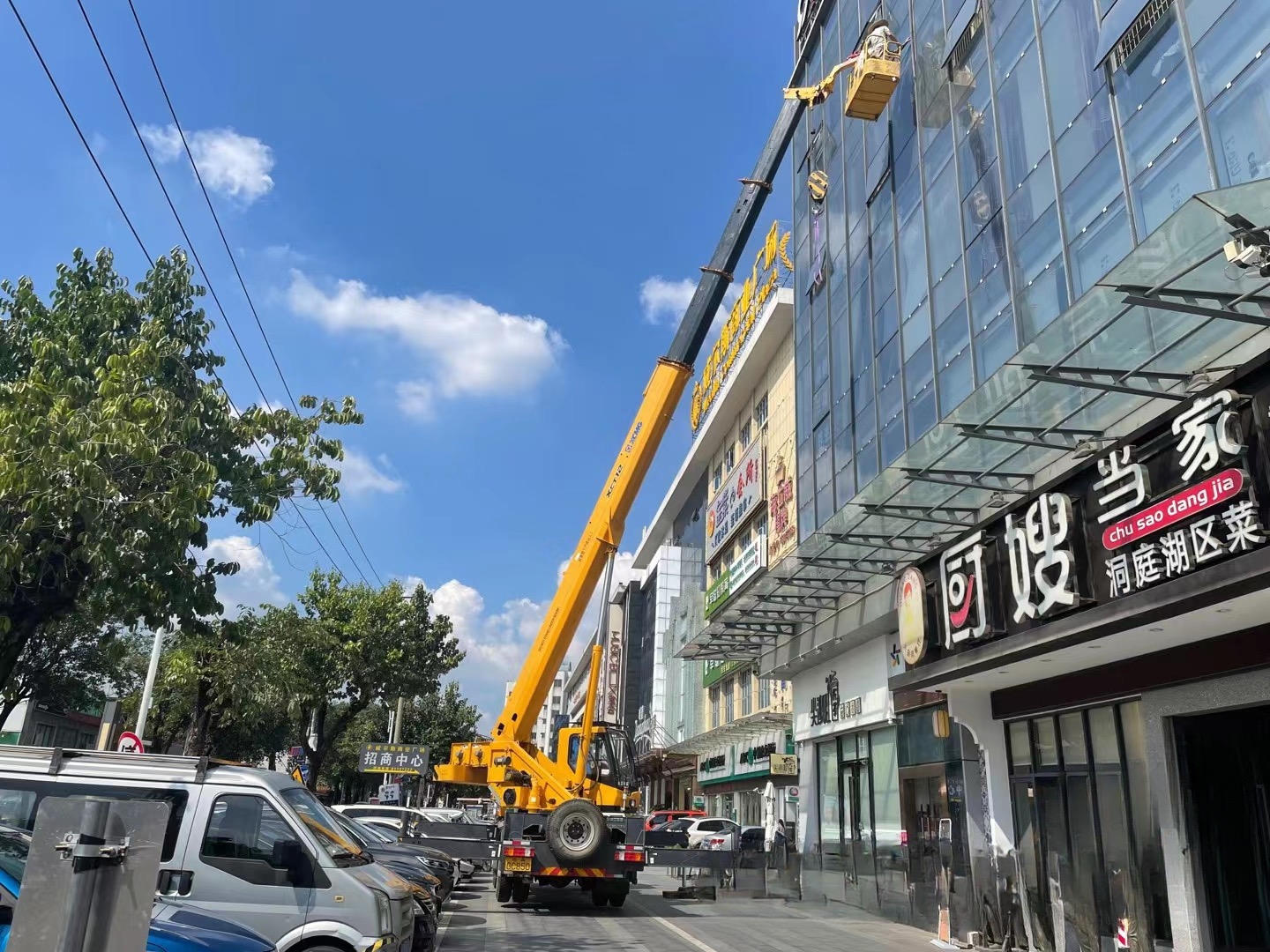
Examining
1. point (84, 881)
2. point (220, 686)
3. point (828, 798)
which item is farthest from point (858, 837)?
point (84, 881)

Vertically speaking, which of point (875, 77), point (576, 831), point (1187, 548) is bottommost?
point (576, 831)

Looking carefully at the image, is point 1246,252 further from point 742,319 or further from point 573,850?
point 742,319

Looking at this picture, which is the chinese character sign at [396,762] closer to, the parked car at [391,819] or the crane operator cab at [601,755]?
the parked car at [391,819]

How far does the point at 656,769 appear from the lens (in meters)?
61.8

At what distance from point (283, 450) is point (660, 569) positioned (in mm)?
52970

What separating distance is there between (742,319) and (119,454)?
3192 cm

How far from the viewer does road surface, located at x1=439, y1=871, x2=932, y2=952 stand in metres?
12.3

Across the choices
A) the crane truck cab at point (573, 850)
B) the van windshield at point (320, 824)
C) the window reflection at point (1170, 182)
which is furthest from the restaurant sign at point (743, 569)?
the van windshield at point (320, 824)

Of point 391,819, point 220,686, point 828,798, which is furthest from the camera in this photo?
point 220,686

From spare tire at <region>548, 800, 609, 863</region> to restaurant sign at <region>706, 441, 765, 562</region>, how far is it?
23.4m

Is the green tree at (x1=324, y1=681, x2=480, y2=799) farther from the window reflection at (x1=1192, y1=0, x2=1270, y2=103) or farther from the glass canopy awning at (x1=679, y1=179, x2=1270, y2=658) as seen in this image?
the window reflection at (x1=1192, y1=0, x2=1270, y2=103)

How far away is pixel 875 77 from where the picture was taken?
19906 millimetres

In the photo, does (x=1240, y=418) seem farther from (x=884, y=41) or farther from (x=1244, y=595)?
(x=884, y=41)

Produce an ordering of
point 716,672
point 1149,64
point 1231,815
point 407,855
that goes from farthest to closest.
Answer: point 716,672 < point 407,855 < point 1149,64 < point 1231,815
